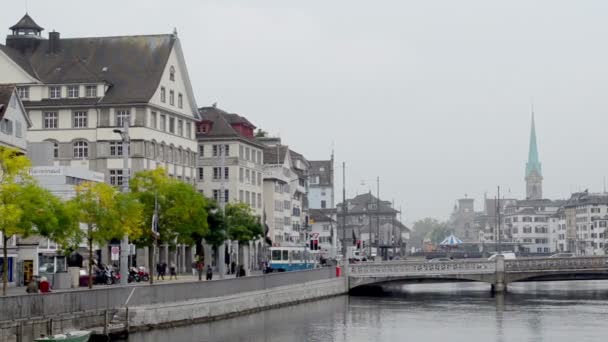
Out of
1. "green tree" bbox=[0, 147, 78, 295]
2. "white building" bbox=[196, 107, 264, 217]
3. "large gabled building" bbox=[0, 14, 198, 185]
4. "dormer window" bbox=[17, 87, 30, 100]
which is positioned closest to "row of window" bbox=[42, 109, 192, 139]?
"large gabled building" bbox=[0, 14, 198, 185]

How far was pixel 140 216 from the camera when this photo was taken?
7444 centimetres

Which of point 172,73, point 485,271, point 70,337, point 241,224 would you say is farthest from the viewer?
point 172,73

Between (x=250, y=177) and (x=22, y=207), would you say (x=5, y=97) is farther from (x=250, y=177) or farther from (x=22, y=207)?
(x=250, y=177)

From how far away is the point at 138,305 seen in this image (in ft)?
178

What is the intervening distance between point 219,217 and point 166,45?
71.5 ft

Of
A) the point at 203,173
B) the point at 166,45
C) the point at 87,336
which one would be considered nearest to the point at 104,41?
the point at 166,45

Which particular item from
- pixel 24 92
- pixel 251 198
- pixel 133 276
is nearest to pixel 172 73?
pixel 24 92

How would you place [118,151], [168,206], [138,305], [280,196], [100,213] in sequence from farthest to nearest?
[280,196], [118,151], [168,206], [100,213], [138,305]

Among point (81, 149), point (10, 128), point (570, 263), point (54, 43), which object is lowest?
point (570, 263)

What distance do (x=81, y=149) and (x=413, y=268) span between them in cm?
3084

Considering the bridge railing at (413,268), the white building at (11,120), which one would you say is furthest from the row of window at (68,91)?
the white building at (11,120)

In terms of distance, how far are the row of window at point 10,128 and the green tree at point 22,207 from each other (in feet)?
46.6

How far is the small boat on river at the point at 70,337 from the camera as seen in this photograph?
140ft

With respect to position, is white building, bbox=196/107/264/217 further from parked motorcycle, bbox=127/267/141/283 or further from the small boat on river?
the small boat on river
